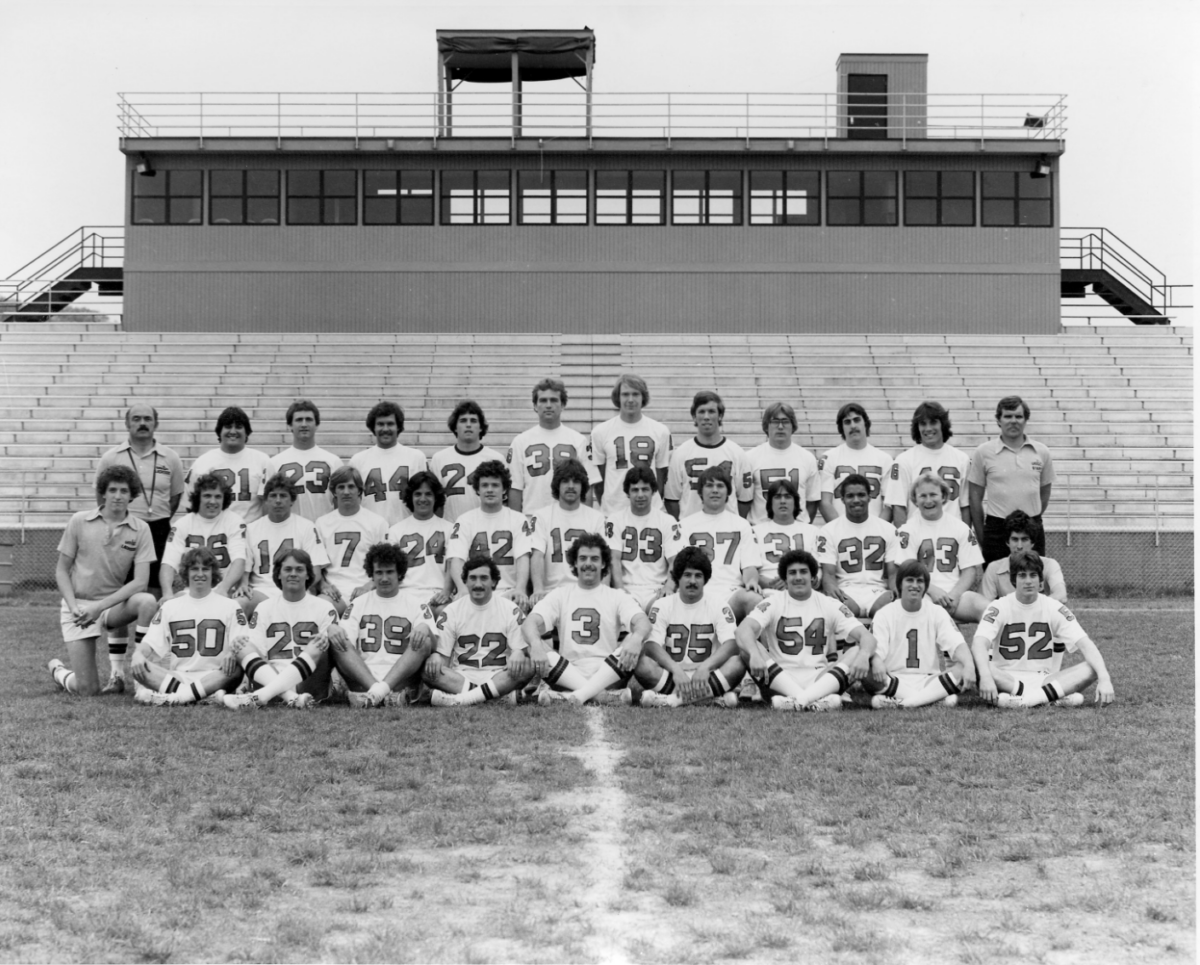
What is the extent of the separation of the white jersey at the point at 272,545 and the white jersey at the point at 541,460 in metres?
1.42

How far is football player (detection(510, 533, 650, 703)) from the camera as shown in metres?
7.79

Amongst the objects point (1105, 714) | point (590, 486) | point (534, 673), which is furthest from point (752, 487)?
point (1105, 714)

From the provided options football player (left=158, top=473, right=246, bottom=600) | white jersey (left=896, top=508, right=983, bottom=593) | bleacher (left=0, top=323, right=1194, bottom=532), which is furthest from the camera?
bleacher (left=0, top=323, right=1194, bottom=532)

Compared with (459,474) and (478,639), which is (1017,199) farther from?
(478,639)

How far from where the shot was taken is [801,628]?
789 cm

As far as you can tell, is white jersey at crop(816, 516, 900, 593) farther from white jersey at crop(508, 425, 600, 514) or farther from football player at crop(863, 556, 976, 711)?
white jersey at crop(508, 425, 600, 514)

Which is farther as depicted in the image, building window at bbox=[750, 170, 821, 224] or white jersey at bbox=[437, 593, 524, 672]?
building window at bbox=[750, 170, 821, 224]

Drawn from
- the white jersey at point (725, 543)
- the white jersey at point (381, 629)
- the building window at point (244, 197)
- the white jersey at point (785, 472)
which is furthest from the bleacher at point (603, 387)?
the white jersey at point (381, 629)

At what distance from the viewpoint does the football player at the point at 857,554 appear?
8.56 m

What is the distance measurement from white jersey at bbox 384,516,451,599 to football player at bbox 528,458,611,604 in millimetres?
592

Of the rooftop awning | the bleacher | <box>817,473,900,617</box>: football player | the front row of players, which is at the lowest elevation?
the front row of players

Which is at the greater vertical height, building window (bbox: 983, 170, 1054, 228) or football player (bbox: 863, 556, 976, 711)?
building window (bbox: 983, 170, 1054, 228)

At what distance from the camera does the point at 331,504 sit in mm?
9297

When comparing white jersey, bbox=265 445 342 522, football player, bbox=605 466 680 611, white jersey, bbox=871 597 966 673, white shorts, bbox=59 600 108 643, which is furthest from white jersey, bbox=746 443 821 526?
white shorts, bbox=59 600 108 643
